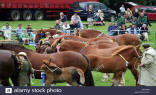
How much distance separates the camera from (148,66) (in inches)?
543

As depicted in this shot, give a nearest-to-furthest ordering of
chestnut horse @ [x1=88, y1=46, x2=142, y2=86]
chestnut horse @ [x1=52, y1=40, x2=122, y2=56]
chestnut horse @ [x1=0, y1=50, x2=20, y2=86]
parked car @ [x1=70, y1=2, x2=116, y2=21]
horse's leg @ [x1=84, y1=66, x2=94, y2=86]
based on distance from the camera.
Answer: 1. chestnut horse @ [x1=0, y1=50, x2=20, y2=86]
2. horse's leg @ [x1=84, y1=66, x2=94, y2=86]
3. chestnut horse @ [x1=88, y1=46, x2=142, y2=86]
4. chestnut horse @ [x1=52, y1=40, x2=122, y2=56]
5. parked car @ [x1=70, y1=2, x2=116, y2=21]

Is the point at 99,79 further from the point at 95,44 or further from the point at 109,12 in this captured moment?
the point at 109,12

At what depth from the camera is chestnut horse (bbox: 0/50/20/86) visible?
40.3 feet

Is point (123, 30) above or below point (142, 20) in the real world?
below

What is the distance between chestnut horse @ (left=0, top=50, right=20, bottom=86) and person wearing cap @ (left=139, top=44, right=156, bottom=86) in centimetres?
398

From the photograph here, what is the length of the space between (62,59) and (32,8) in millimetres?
26738

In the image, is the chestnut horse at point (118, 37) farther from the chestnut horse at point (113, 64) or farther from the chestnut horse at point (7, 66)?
the chestnut horse at point (7, 66)

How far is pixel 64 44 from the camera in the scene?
50.5 feet

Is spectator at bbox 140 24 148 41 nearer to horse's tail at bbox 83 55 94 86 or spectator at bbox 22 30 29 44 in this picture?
spectator at bbox 22 30 29 44

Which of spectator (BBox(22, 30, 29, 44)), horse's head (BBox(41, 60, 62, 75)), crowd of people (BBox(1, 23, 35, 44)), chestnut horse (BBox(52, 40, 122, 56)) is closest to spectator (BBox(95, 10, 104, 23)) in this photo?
crowd of people (BBox(1, 23, 35, 44))

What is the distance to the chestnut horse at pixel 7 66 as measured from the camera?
12.3 m

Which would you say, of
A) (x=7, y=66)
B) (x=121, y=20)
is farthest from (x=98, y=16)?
(x=7, y=66)

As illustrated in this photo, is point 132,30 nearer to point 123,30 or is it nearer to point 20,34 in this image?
point 123,30

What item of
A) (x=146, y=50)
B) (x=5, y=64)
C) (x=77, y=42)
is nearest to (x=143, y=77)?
(x=146, y=50)
